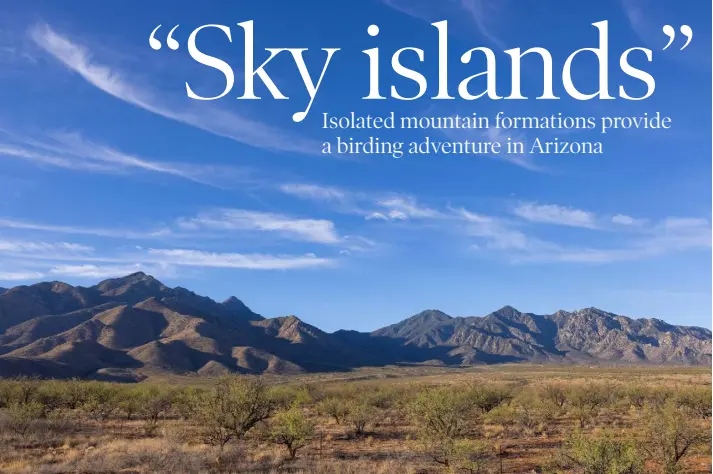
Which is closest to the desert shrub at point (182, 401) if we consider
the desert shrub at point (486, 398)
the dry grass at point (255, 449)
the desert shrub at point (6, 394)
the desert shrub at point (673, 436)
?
the dry grass at point (255, 449)

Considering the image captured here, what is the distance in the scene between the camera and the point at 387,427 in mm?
41000

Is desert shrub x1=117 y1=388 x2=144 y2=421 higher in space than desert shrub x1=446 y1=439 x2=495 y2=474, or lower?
lower

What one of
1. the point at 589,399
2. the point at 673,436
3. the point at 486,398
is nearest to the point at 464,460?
the point at 673,436

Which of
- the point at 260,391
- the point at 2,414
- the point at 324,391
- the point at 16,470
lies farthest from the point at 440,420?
the point at 324,391

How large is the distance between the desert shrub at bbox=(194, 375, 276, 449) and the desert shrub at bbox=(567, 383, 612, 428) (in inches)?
1114

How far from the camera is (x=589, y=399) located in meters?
51.5

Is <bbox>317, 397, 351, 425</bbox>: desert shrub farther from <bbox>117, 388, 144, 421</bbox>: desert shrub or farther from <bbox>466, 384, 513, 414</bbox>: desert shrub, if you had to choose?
<bbox>117, 388, 144, 421</bbox>: desert shrub

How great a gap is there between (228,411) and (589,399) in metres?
39.9

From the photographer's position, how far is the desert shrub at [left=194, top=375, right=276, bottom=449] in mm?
26172

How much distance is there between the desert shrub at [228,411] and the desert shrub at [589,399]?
2829 centimetres

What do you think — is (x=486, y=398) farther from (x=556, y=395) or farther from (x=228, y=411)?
(x=228, y=411)

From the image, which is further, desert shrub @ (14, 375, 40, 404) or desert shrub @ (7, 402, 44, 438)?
desert shrub @ (14, 375, 40, 404)

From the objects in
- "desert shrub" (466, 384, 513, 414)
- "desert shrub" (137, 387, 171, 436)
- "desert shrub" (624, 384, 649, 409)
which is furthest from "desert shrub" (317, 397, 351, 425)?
"desert shrub" (624, 384, 649, 409)

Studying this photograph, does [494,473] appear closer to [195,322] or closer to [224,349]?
[224,349]
